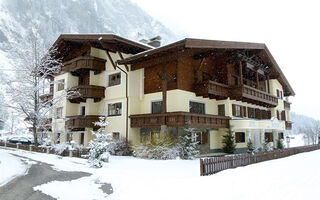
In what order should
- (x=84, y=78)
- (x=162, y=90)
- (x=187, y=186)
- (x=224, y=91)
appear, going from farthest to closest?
(x=84, y=78) < (x=224, y=91) < (x=162, y=90) < (x=187, y=186)

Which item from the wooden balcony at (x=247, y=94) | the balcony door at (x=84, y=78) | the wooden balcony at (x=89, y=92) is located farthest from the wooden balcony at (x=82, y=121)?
the wooden balcony at (x=247, y=94)

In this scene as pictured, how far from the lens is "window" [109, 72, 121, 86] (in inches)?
898

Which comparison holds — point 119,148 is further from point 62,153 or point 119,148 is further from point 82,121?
point 82,121

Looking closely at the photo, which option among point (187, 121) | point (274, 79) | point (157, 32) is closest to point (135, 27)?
point (157, 32)

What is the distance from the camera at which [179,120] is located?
17.2 m

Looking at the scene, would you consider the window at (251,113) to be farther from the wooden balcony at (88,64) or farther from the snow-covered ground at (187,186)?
the wooden balcony at (88,64)

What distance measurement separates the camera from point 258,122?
22.3 metres

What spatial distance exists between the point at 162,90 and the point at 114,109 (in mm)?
5656

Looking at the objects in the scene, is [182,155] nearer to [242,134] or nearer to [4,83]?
[242,134]

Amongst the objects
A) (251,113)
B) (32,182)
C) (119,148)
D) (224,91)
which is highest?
(224,91)


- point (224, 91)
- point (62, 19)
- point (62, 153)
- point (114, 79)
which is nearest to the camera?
point (62, 153)

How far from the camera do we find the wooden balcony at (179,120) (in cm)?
1723

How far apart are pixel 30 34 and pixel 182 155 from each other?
54.6ft

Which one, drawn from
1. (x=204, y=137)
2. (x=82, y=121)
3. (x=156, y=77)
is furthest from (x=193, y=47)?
(x=82, y=121)
